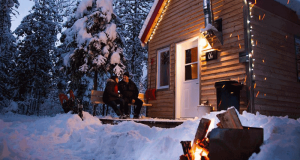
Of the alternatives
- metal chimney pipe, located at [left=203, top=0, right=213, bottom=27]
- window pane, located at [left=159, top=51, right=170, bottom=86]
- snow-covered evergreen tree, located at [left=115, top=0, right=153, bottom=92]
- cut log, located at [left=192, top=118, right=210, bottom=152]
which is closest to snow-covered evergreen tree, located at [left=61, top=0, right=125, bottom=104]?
window pane, located at [left=159, top=51, right=170, bottom=86]

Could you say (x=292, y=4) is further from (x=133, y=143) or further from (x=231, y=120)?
(x=133, y=143)

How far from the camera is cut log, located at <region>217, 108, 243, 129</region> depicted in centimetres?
288

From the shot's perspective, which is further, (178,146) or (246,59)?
(246,59)

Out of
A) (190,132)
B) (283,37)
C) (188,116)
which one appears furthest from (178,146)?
(283,37)

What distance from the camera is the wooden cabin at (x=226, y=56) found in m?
6.25

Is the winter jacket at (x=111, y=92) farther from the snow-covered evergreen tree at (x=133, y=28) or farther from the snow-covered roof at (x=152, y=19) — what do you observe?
the snow-covered evergreen tree at (x=133, y=28)

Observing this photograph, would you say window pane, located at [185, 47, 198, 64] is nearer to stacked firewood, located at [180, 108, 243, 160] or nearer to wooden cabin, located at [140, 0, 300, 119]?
wooden cabin, located at [140, 0, 300, 119]

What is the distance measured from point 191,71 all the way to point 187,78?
299 millimetres

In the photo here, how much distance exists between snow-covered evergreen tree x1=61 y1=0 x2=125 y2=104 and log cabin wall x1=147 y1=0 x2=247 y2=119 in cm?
279

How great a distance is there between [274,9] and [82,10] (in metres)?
8.79

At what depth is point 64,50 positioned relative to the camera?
16.0m

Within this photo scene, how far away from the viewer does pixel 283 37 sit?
730cm

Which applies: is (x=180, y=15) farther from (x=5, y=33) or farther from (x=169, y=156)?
(x=5, y=33)

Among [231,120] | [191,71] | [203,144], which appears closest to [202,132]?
[203,144]
